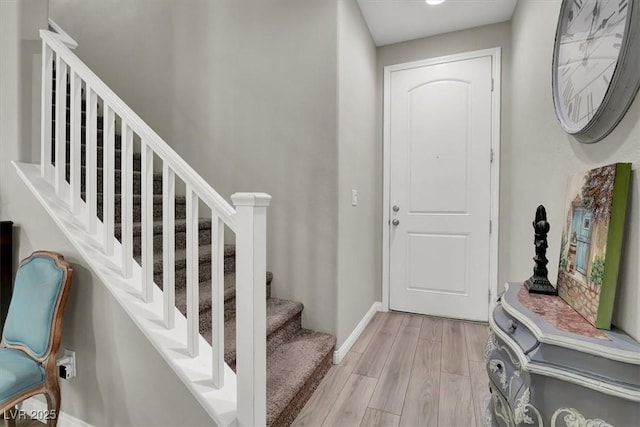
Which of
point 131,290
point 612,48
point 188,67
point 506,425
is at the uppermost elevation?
point 188,67

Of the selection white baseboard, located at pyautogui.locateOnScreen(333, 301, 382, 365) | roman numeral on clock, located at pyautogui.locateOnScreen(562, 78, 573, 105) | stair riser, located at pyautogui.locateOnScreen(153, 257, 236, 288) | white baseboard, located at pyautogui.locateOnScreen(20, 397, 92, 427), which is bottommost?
white baseboard, located at pyautogui.locateOnScreen(20, 397, 92, 427)

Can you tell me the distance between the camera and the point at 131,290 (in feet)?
4.87

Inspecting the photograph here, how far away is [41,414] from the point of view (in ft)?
5.58

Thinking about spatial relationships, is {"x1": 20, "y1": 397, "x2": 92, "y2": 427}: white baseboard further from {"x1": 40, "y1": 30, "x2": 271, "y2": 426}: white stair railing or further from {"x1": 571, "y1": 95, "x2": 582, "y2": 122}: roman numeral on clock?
{"x1": 571, "y1": 95, "x2": 582, "y2": 122}: roman numeral on clock

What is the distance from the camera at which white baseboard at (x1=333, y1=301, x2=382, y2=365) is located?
221 cm

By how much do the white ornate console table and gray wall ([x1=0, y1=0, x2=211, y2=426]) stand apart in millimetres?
1129

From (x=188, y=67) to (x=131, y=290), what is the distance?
6.73 ft

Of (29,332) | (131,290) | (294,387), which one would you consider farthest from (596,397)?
(29,332)

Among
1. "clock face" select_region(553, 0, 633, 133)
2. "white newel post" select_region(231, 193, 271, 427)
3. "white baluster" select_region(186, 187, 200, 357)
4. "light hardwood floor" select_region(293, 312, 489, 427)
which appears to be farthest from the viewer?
"light hardwood floor" select_region(293, 312, 489, 427)

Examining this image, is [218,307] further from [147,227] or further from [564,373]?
[564,373]

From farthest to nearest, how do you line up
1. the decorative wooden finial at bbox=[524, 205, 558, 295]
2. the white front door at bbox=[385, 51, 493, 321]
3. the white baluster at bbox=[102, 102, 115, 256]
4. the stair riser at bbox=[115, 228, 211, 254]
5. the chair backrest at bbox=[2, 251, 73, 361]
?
the white front door at bbox=[385, 51, 493, 321]
the stair riser at bbox=[115, 228, 211, 254]
the white baluster at bbox=[102, 102, 115, 256]
the chair backrest at bbox=[2, 251, 73, 361]
the decorative wooden finial at bbox=[524, 205, 558, 295]

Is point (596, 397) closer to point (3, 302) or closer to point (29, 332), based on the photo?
point (29, 332)

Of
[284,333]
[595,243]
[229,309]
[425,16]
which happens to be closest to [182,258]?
[229,309]

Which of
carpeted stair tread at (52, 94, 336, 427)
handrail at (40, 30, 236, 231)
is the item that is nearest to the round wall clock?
handrail at (40, 30, 236, 231)
